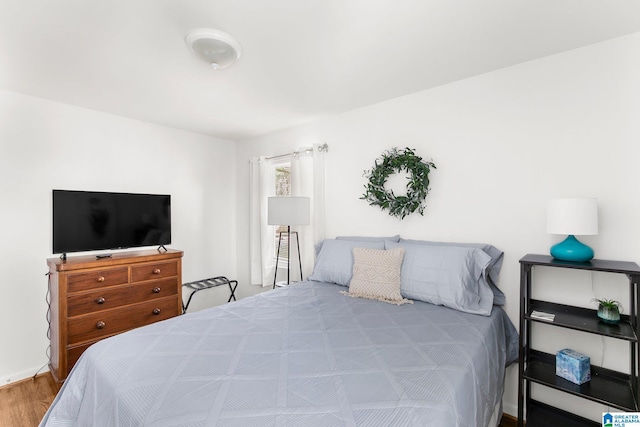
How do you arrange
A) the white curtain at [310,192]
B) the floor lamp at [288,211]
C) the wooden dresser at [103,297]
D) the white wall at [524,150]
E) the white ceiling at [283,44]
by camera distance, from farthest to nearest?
the white curtain at [310,192]
the floor lamp at [288,211]
the wooden dresser at [103,297]
the white wall at [524,150]
the white ceiling at [283,44]

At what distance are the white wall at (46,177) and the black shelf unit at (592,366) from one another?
12.1 feet

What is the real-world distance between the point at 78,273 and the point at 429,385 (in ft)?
9.62

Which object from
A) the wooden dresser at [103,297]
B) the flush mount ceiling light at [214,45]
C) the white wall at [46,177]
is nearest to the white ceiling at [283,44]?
the flush mount ceiling light at [214,45]

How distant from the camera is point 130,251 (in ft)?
11.1

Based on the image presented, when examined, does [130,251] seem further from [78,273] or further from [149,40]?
[149,40]

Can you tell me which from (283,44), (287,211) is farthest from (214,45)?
(287,211)

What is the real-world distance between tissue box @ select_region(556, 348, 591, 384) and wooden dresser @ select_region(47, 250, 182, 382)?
3.37m

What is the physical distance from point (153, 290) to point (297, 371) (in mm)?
2434

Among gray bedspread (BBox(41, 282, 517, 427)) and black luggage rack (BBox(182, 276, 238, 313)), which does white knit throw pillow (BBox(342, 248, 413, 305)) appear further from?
black luggage rack (BBox(182, 276, 238, 313))

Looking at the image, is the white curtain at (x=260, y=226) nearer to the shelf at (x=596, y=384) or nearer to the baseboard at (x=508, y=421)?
the baseboard at (x=508, y=421)

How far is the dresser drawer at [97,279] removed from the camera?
8.50 ft

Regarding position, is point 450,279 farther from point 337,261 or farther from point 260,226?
point 260,226

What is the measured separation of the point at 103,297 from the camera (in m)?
2.76

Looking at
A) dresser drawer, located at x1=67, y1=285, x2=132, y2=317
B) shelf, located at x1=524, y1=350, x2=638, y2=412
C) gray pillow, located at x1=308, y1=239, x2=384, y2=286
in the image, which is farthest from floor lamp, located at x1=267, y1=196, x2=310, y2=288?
shelf, located at x1=524, y1=350, x2=638, y2=412
